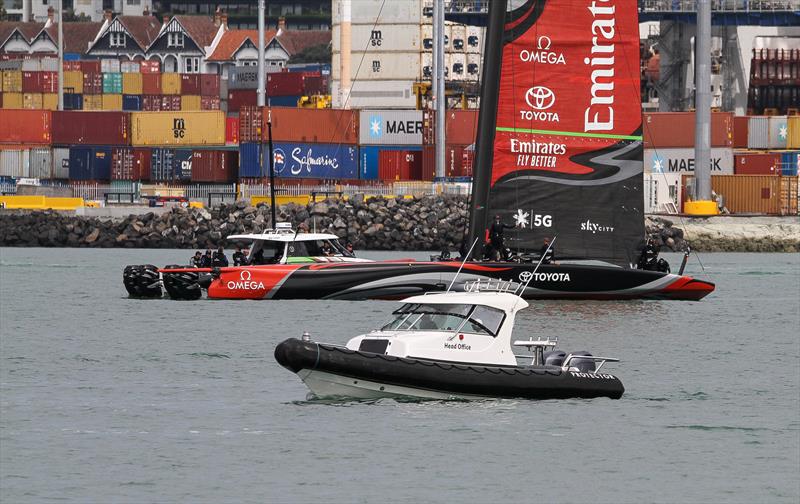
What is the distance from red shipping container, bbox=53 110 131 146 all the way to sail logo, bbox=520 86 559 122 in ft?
212

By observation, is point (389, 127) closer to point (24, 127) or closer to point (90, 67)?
point (24, 127)

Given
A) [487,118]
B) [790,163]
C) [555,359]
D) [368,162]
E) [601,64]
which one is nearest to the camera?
[555,359]

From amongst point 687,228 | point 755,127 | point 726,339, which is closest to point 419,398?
point 726,339

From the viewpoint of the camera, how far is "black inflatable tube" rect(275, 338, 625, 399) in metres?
22.3

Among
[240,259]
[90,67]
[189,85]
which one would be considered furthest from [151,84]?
[240,259]

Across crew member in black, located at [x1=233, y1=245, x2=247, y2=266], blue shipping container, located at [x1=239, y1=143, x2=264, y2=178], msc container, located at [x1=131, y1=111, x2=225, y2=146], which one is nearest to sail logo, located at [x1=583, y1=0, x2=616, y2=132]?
crew member in black, located at [x1=233, y1=245, x2=247, y2=266]

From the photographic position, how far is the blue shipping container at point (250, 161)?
3482 inches

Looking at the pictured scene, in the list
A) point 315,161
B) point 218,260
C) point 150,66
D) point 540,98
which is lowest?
point 218,260

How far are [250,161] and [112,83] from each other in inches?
2930

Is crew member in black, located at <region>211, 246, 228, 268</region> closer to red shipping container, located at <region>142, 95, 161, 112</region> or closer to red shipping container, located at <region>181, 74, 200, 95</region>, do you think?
red shipping container, located at <region>181, 74, 200, 95</region>

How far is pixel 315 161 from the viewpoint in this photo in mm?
88875

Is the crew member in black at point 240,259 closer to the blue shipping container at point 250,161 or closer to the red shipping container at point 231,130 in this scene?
the blue shipping container at point 250,161

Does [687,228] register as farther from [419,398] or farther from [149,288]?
[419,398]

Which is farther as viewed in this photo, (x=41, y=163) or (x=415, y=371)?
(x=41, y=163)
